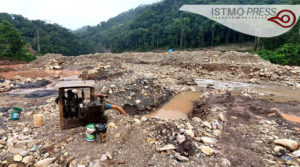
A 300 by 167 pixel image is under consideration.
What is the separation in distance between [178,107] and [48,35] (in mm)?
53746

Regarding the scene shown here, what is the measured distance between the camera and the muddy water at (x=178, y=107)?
17.0 ft

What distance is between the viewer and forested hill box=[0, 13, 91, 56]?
135 feet

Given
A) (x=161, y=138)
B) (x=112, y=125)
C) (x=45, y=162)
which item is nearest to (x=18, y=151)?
(x=45, y=162)

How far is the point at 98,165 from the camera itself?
7.37 ft

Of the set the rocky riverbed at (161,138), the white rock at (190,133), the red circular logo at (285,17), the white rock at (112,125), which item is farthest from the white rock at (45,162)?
the red circular logo at (285,17)

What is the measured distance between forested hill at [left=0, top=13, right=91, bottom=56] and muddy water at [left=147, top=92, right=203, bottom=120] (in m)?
41.3

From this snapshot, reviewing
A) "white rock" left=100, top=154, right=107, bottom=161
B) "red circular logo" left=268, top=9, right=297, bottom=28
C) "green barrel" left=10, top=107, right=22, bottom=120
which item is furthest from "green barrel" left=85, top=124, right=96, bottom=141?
"red circular logo" left=268, top=9, right=297, bottom=28

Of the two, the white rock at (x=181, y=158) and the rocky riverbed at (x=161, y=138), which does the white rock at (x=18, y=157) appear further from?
the white rock at (x=181, y=158)

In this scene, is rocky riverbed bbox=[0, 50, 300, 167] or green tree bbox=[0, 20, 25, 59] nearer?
rocky riverbed bbox=[0, 50, 300, 167]

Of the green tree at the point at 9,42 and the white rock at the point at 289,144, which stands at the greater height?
the green tree at the point at 9,42

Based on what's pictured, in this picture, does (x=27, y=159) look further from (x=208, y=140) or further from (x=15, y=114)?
(x=208, y=140)

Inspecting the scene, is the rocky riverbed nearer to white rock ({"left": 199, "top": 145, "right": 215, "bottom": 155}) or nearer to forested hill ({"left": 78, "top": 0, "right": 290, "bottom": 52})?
white rock ({"left": 199, "top": 145, "right": 215, "bottom": 155})

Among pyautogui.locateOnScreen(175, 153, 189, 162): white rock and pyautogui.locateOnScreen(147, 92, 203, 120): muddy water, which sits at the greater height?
pyautogui.locateOnScreen(175, 153, 189, 162): white rock

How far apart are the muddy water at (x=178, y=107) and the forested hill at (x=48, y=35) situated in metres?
41.3
